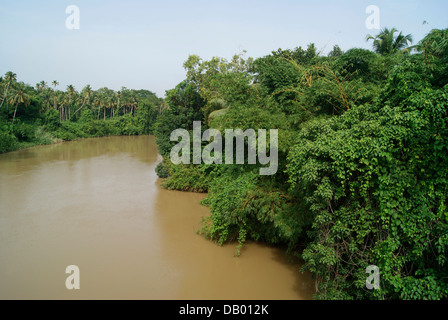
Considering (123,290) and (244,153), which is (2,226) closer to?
(123,290)

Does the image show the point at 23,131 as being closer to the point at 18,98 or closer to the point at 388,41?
the point at 18,98

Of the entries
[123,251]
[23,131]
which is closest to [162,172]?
[123,251]

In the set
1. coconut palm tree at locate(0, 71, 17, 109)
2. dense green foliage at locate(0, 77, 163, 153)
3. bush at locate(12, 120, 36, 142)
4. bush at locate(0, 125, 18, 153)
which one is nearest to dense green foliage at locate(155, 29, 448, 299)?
bush at locate(0, 125, 18, 153)

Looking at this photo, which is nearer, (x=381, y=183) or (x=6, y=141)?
(x=381, y=183)

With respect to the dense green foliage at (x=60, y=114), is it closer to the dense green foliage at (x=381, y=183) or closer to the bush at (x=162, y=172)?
the bush at (x=162, y=172)

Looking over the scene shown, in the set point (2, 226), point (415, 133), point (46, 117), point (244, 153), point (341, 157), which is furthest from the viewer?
point (46, 117)

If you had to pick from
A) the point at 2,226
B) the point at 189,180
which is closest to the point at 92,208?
the point at 2,226
